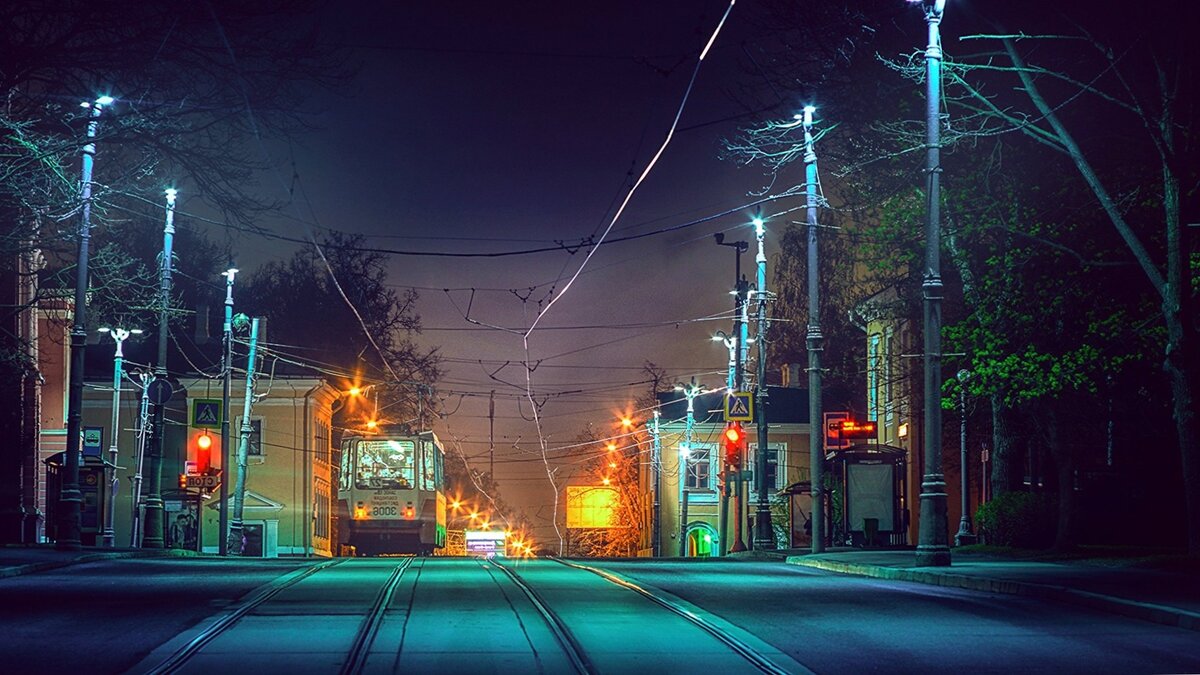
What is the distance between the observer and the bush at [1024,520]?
118ft

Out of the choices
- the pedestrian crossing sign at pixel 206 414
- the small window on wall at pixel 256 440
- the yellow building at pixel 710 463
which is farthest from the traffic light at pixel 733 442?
the small window on wall at pixel 256 440

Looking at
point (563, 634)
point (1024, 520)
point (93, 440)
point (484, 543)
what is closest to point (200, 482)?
point (1024, 520)

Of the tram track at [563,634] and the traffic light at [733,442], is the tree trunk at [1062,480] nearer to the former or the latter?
the traffic light at [733,442]

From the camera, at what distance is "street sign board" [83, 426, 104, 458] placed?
69.9 metres

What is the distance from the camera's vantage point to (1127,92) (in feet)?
87.8

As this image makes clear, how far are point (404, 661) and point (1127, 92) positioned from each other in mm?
19564

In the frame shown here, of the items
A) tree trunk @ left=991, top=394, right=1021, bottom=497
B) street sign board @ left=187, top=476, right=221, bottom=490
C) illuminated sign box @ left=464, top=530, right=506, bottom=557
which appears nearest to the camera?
tree trunk @ left=991, top=394, right=1021, bottom=497

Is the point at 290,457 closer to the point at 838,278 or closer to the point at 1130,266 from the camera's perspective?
the point at 838,278

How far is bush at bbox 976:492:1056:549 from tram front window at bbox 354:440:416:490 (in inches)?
701

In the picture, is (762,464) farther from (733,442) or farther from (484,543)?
(484,543)

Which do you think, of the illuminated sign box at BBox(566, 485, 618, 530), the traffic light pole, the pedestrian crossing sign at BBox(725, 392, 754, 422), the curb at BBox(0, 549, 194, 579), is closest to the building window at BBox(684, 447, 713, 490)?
the illuminated sign box at BBox(566, 485, 618, 530)

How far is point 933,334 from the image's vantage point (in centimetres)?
2506

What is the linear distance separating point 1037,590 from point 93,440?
192 feet

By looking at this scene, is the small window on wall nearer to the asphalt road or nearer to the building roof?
the building roof
